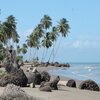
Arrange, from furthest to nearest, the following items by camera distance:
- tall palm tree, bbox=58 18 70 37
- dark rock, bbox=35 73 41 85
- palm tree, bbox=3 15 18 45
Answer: tall palm tree, bbox=58 18 70 37, palm tree, bbox=3 15 18 45, dark rock, bbox=35 73 41 85

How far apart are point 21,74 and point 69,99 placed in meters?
6.55

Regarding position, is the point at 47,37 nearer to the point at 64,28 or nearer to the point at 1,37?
the point at 64,28

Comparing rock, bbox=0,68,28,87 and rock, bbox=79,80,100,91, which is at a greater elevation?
rock, bbox=0,68,28,87

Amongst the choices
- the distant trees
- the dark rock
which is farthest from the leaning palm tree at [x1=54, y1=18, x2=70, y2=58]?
the dark rock

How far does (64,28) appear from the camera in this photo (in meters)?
95.4

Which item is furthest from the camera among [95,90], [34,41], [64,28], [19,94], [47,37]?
[34,41]

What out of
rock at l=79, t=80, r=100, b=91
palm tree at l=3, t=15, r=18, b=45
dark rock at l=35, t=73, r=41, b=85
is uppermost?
palm tree at l=3, t=15, r=18, b=45

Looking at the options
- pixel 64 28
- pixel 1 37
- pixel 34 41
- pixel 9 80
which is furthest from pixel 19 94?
pixel 34 41

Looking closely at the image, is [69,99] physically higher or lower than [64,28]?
lower

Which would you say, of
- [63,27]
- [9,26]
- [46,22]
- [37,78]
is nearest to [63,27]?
[63,27]

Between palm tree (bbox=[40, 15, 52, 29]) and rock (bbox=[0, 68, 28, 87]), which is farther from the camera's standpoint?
palm tree (bbox=[40, 15, 52, 29])

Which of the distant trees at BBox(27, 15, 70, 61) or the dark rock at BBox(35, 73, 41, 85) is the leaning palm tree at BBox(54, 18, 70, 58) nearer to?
the distant trees at BBox(27, 15, 70, 61)

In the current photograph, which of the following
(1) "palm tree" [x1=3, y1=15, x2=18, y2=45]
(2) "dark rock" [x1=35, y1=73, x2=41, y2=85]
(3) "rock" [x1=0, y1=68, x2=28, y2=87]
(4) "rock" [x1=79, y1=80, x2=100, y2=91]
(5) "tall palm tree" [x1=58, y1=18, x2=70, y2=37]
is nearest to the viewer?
(3) "rock" [x1=0, y1=68, x2=28, y2=87]

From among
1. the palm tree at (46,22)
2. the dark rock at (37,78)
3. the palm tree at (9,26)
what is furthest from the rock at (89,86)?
the palm tree at (46,22)
